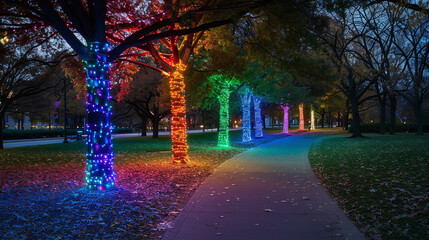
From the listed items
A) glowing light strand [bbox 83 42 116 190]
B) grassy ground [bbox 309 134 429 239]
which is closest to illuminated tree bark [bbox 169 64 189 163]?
grassy ground [bbox 309 134 429 239]

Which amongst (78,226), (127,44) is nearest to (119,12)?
(127,44)

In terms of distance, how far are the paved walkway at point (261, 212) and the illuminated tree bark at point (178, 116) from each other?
4.15 m

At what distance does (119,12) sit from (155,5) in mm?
1499

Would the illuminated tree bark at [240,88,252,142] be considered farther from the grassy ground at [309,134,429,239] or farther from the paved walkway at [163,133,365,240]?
the paved walkway at [163,133,365,240]

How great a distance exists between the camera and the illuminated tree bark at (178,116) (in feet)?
45.8

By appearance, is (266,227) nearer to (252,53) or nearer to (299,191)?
(299,191)

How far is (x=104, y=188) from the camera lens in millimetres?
8312

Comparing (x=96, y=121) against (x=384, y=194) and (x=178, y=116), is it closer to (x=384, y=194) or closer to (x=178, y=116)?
(x=178, y=116)

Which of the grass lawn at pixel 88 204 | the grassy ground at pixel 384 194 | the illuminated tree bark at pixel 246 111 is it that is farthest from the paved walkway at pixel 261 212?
the illuminated tree bark at pixel 246 111

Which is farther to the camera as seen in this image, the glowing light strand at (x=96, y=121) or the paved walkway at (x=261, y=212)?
the glowing light strand at (x=96, y=121)

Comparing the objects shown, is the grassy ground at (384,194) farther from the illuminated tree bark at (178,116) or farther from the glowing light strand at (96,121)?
the glowing light strand at (96,121)

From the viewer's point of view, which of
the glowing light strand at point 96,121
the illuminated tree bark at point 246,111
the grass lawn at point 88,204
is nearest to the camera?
the grass lawn at point 88,204

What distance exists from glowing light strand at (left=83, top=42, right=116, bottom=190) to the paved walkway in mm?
2567

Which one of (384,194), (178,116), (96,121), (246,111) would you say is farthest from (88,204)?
(246,111)
